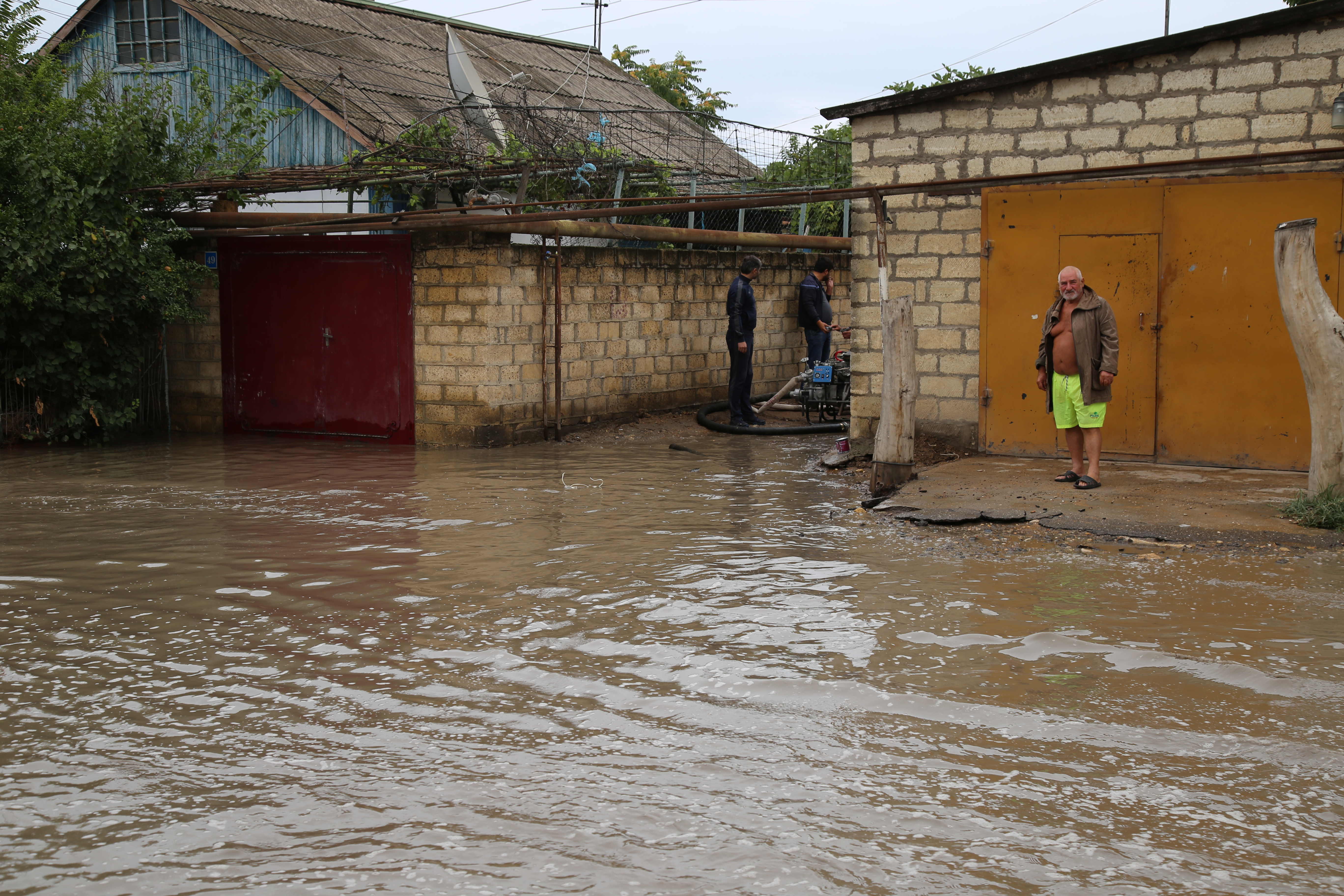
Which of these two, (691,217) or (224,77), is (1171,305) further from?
(224,77)

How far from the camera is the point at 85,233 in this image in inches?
468

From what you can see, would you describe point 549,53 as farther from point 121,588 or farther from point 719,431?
point 121,588

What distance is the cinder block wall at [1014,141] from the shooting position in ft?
28.9

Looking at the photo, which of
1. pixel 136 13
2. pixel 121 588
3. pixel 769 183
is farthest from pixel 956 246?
pixel 136 13

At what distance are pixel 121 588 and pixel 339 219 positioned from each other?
6.39 meters

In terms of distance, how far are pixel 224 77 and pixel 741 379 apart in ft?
33.0

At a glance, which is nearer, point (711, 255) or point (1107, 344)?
point (1107, 344)

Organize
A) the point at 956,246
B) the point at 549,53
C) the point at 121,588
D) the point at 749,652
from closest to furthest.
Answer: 1. the point at 749,652
2. the point at 121,588
3. the point at 956,246
4. the point at 549,53

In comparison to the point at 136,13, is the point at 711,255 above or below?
below

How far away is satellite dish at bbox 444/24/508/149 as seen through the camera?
49.9ft

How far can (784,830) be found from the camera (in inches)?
144

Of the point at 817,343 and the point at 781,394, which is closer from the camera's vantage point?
the point at 781,394

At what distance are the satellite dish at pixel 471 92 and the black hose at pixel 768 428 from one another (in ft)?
14.7

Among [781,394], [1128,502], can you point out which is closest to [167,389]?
[781,394]
